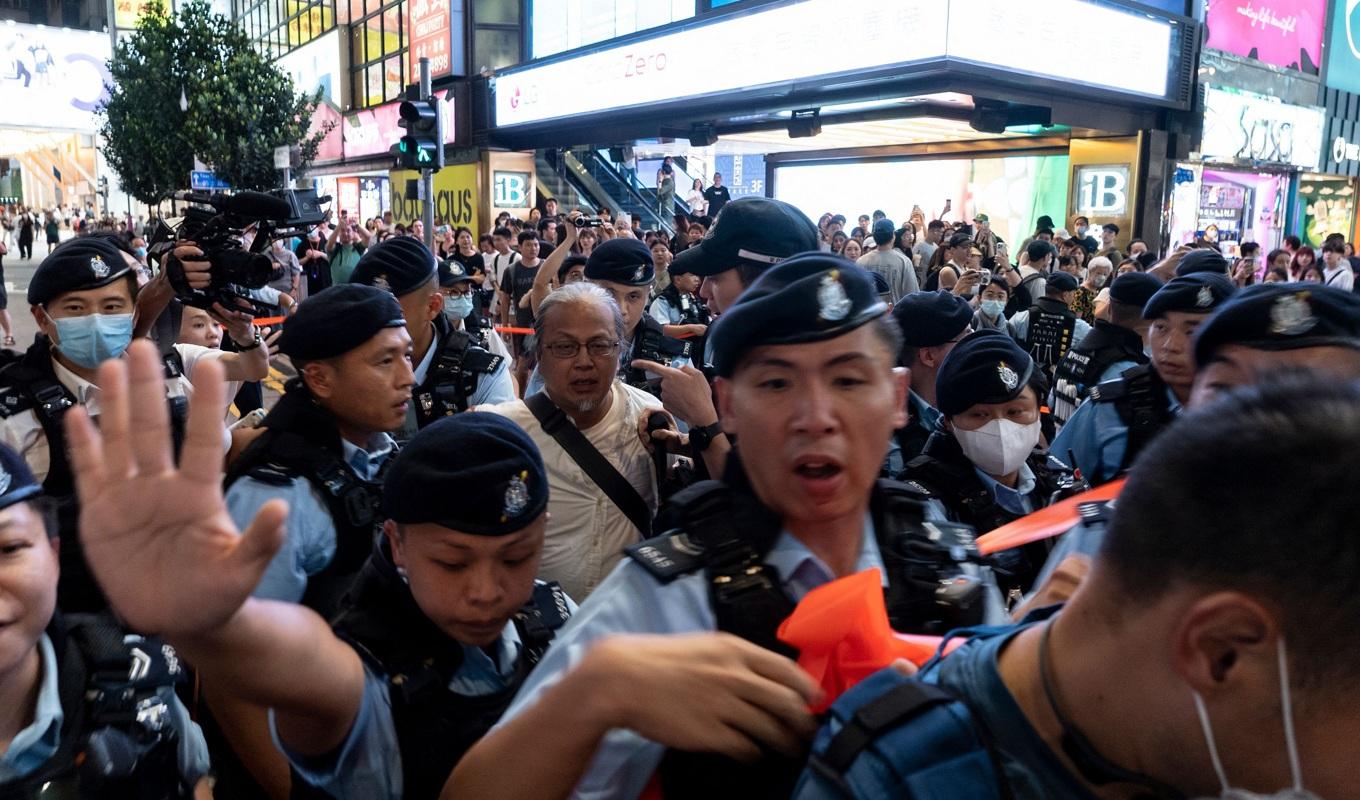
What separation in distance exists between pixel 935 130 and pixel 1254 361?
18.2 m

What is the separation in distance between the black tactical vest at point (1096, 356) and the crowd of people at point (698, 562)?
3.08 feet

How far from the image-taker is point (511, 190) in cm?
2225

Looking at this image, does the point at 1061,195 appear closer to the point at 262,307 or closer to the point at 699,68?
the point at 699,68

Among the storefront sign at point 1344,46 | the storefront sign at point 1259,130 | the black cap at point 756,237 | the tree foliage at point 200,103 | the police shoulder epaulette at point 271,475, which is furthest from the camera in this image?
the tree foliage at point 200,103

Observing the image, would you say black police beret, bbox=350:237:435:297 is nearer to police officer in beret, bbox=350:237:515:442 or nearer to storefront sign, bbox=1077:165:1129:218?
police officer in beret, bbox=350:237:515:442

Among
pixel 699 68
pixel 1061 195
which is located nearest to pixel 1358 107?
pixel 1061 195

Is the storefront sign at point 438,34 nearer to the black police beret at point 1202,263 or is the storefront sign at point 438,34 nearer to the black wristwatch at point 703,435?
the black police beret at point 1202,263

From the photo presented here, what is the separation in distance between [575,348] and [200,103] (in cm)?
2161

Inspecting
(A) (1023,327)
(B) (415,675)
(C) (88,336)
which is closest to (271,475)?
(B) (415,675)

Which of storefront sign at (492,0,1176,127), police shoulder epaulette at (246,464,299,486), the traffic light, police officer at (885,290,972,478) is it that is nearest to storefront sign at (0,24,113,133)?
storefront sign at (492,0,1176,127)

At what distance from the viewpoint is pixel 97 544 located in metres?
1.08

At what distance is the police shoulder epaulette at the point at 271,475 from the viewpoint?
2.39 meters

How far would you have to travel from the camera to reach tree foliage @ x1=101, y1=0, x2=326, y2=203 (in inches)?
837

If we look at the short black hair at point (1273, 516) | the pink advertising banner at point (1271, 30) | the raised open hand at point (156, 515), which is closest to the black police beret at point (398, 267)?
the raised open hand at point (156, 515)
